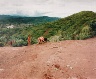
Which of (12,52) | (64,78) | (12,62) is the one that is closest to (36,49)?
(12,52)

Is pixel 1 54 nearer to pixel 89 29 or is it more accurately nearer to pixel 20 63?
pixel 20 63

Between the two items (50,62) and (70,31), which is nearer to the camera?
(50,62)

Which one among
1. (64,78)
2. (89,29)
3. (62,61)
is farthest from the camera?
(89,29)

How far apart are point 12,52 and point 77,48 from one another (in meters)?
5.05

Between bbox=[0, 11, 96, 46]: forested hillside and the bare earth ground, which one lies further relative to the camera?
bbox=[0, 11, 96, 46]: forested hillside

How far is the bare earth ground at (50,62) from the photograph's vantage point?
1681 cm

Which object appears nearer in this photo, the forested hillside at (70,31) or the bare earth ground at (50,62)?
the bare earth ground at (50,62)

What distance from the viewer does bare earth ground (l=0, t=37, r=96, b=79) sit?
1681 cm

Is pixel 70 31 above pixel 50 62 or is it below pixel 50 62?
below

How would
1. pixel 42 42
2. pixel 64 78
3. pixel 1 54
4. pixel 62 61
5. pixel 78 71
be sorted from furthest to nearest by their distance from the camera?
pixel 42 42
pixel 1 54
pixel 62 61
pixel 78 71
pixel 64 78

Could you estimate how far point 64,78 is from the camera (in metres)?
16.2

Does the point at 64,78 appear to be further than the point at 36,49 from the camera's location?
No

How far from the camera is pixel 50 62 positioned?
61.1ft

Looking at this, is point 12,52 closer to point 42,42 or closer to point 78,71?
point 42,42
